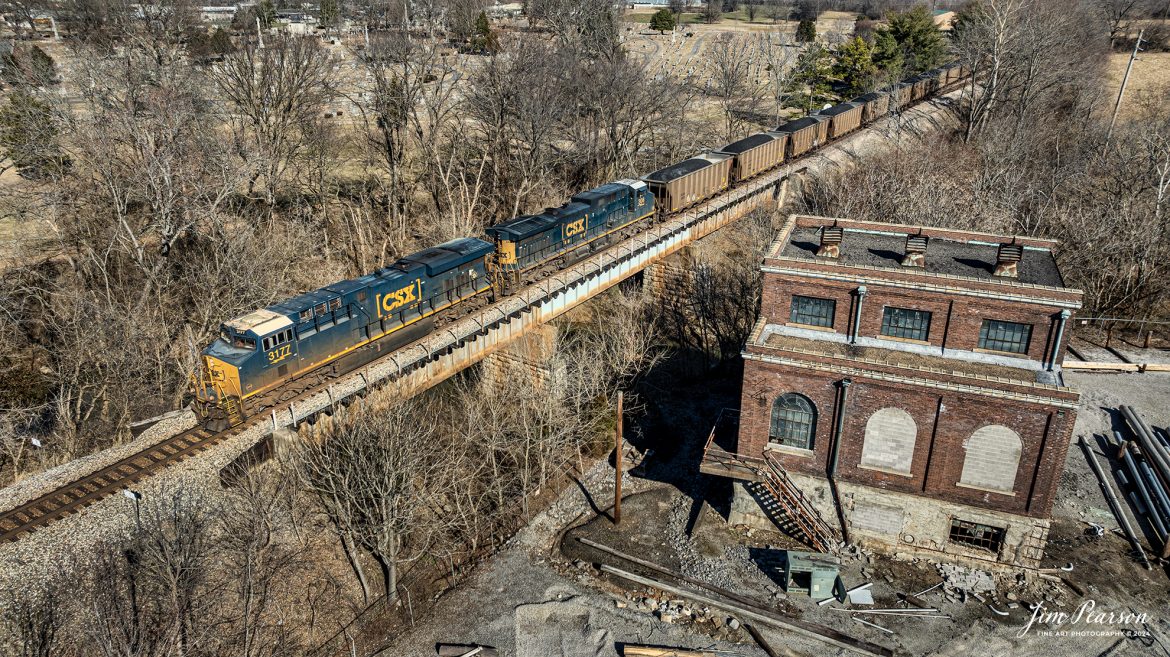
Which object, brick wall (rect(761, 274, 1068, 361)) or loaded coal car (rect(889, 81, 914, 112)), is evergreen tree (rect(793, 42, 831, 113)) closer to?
loaded coal car (rect(889, 81, 914, 112))

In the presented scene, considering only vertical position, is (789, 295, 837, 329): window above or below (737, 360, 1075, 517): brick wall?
above

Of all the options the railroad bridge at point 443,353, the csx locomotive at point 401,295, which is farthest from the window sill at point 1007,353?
the csx locomotive at point 401,295

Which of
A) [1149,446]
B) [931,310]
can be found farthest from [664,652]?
[1149,446]

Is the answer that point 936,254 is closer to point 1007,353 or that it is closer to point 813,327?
point 1007,353

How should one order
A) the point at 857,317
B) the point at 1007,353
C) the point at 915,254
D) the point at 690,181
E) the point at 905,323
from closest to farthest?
the point at 1007,353 < the point at 905,323 < the point at 857,317 < the point at 915,254 < the point at 690,181

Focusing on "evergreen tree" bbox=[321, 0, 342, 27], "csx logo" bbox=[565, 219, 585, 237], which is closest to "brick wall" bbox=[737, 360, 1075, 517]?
"csx logo" bbox=[565, 219, 585, 237]

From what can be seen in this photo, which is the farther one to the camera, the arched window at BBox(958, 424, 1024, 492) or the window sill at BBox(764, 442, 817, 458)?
the window sill at BBox(764, 442, 817, 458)

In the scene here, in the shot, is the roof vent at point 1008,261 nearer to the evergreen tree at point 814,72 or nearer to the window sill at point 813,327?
the window sill at point 813,327
